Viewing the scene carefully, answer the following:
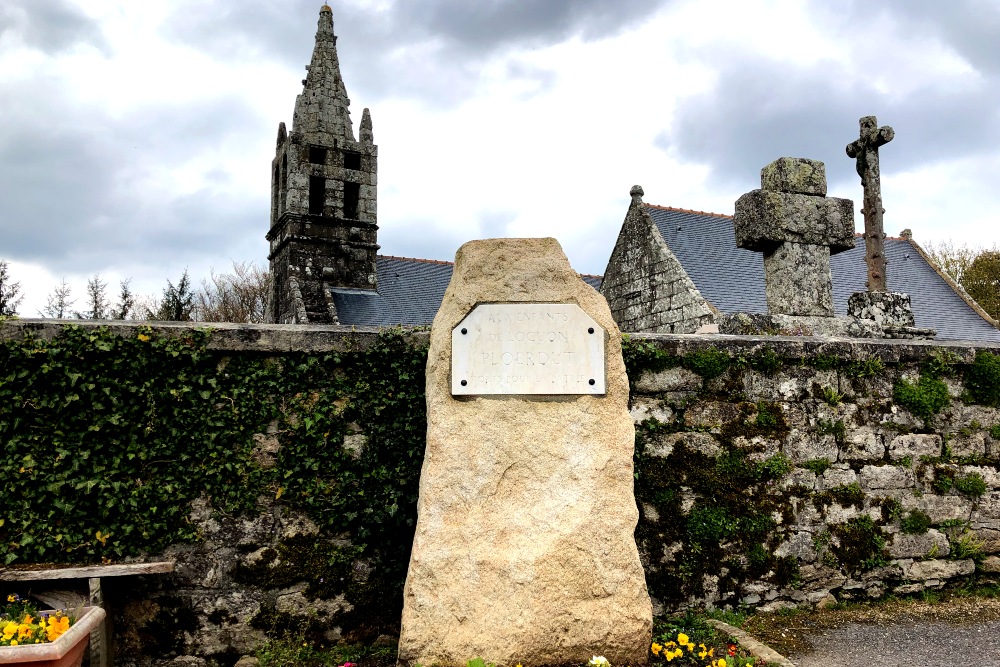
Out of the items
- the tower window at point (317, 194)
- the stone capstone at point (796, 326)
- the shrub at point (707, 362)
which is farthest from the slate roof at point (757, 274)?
the tower window at point (317, 194)

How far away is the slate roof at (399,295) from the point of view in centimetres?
1848

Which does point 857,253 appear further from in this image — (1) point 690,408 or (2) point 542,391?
(2) point 542,391

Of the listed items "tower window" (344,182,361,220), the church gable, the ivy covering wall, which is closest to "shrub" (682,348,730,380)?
the ivy covering wall

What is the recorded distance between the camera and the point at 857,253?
14906 millimetres

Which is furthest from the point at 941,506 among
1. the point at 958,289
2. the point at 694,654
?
the point at 958,289

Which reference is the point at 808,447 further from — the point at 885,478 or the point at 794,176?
the point at 794,176

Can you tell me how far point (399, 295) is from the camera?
1980cm

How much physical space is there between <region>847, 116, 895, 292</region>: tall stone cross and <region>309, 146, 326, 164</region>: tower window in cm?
1610

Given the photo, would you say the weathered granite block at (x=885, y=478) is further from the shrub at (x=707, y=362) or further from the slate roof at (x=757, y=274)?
the slate roof at (x=757, y=274)

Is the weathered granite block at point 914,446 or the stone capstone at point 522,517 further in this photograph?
the weathered granite block at point 914,446

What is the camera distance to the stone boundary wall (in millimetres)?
4406

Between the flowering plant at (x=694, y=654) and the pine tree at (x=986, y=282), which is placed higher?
the pine tree at (x=986, y=282)

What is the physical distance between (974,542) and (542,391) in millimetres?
3474

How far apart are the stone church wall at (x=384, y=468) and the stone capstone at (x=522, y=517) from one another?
66 cm
